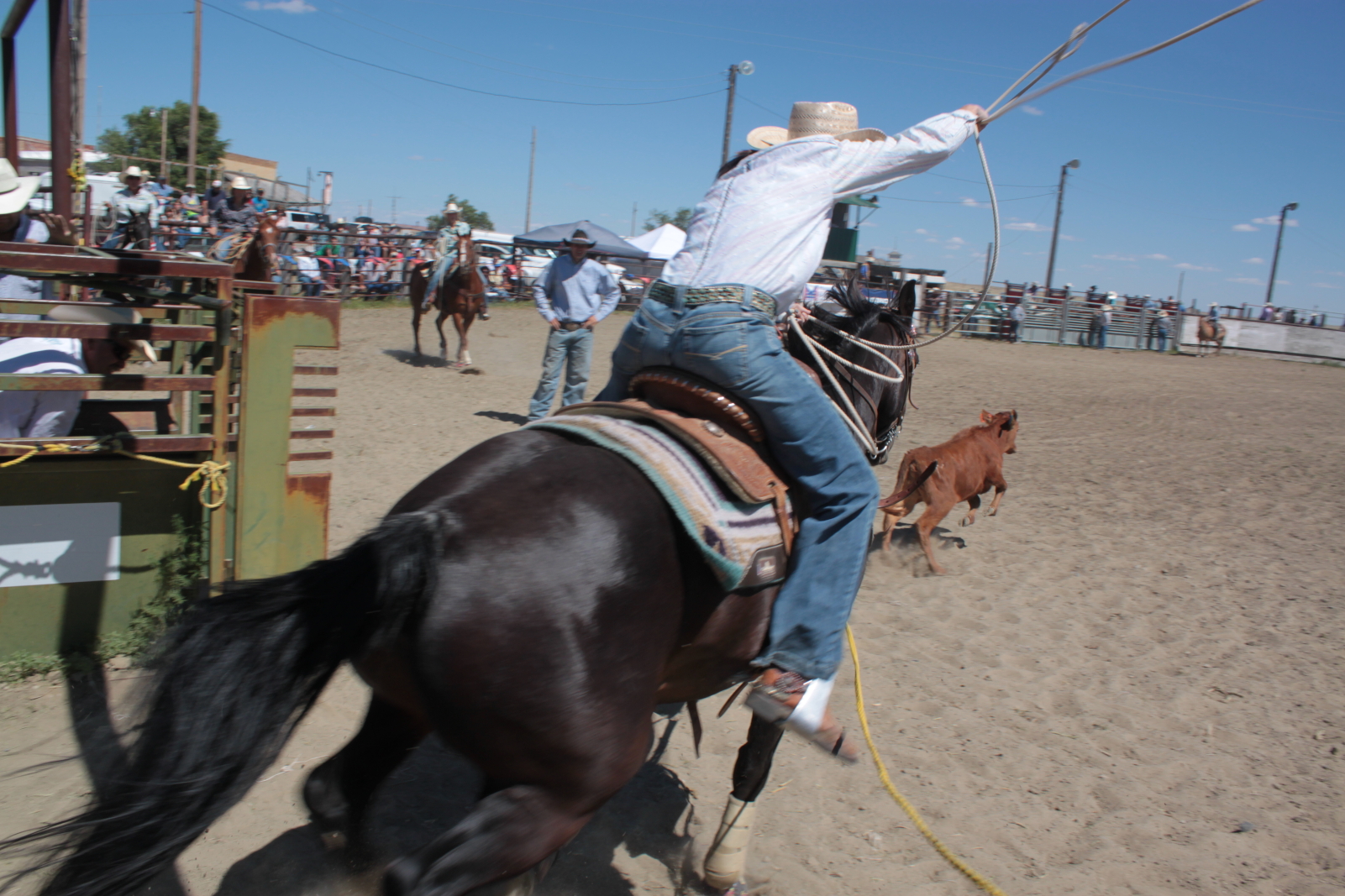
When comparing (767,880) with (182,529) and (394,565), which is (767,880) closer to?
(394,565)

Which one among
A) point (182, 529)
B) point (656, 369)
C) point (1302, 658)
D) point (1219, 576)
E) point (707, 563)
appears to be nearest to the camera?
point (707, 563)

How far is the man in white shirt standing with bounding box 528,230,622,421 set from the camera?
8.84 m

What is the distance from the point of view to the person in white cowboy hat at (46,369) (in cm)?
362

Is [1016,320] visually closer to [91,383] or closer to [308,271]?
[308,271]

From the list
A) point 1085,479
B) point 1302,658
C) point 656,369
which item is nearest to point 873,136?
point 656,369

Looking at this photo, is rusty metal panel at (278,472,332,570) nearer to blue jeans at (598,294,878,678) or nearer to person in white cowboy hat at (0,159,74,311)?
person in white cowboy hat at (0,159,74,311)

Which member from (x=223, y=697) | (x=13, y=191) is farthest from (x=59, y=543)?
(x=223, y=697)

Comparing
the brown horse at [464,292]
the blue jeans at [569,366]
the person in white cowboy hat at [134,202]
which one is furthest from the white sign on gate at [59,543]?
the person in white cowboy hat at [134,202]

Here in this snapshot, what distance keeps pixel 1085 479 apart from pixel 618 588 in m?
8.10

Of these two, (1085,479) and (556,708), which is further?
(1085,479)

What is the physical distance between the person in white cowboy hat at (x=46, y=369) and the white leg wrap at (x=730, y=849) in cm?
313

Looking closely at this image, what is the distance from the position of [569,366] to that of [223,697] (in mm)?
7606

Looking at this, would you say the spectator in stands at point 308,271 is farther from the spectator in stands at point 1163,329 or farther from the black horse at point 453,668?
the spectator in stands at point 1163,329

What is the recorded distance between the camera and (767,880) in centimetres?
291
